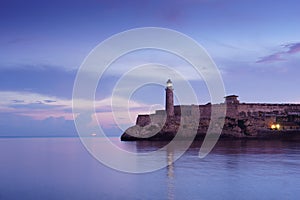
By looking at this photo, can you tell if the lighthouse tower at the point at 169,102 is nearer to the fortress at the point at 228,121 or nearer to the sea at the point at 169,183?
the fortress at the point at 228,121

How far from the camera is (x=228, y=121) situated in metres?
47.6

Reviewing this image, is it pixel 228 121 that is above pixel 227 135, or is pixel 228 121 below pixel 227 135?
above

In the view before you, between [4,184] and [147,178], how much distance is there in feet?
20.3

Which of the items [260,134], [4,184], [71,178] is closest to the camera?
[4,184]

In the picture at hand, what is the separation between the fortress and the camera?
1861 inches

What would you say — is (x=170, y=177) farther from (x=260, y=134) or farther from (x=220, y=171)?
(x=260, y=134)

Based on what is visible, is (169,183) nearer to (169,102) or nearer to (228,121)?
(169,102)

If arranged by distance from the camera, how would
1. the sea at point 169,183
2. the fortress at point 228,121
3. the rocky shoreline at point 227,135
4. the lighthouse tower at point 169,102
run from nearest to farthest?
1. the sea at point 169,183
2. the rocky shoreline at point 227,135
3. the fortress at point 228,121
4. the lighthouse tower at point 169,102

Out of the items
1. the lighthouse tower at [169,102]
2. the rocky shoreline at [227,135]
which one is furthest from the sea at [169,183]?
the lighthouse tower at [169,102]

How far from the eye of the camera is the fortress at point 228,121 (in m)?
47.3

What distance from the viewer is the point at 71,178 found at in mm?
16844

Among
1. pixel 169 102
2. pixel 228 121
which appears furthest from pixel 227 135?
pixel 169 102

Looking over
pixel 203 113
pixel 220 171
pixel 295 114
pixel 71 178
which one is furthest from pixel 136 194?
pixel 295 114

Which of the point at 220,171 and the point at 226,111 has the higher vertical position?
the point at 226,111
